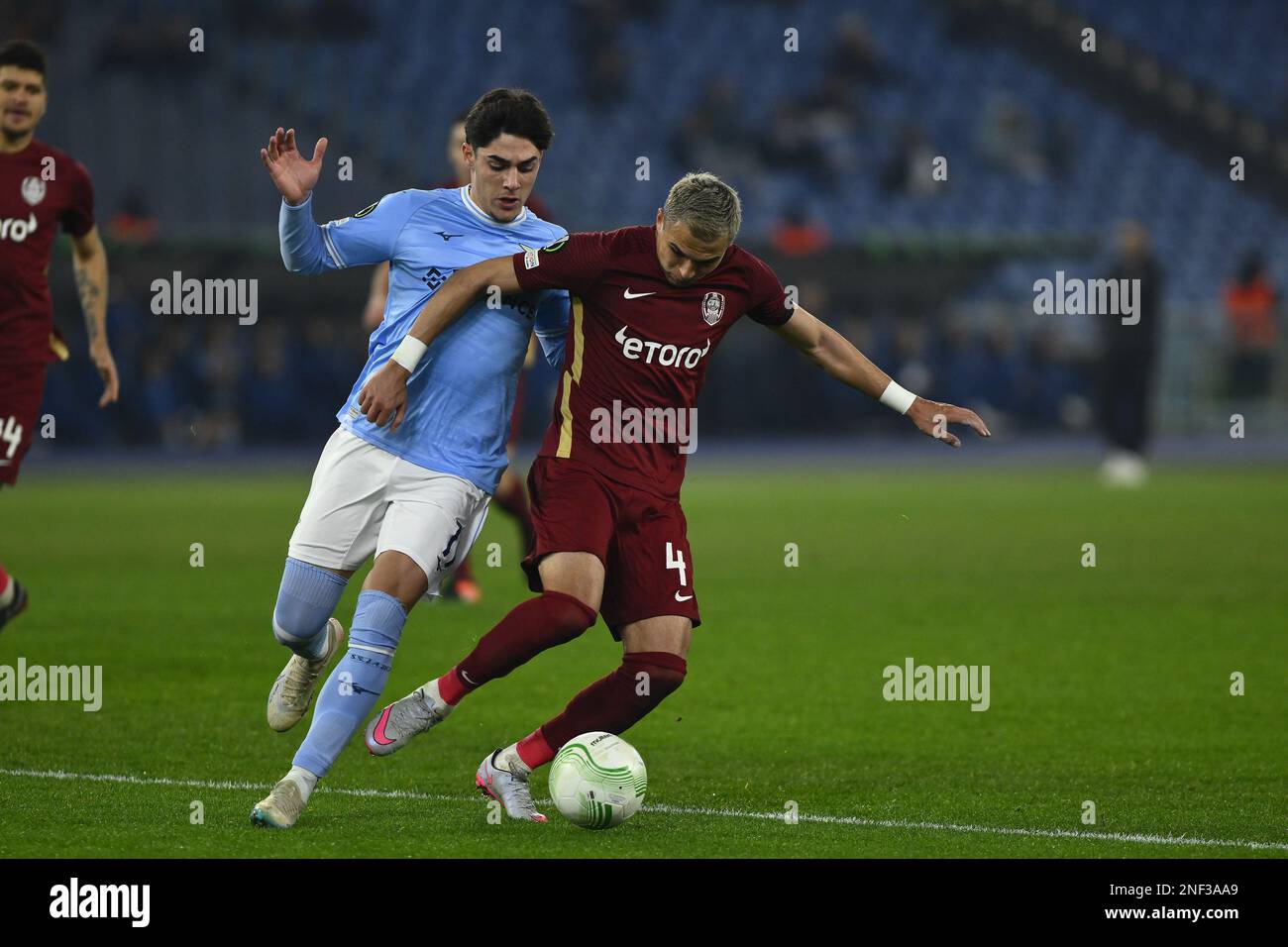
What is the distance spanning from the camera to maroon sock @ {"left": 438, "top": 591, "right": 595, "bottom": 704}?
5.94m

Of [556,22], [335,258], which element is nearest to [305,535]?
[335,258]

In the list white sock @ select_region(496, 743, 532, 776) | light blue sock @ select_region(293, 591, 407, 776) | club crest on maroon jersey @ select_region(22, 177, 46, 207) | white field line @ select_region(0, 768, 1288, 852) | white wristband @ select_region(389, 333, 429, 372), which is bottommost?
white field line @ select_region(0, 768, 1288, 852)

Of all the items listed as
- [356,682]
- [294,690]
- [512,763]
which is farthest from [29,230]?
[512,763]

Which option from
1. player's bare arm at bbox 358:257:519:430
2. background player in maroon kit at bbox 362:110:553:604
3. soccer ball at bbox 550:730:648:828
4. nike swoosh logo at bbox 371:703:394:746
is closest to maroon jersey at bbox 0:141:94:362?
background player in maroon kit at bbox 362:110:553:604

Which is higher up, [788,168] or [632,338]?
[788,168]

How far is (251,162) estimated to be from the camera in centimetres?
2852

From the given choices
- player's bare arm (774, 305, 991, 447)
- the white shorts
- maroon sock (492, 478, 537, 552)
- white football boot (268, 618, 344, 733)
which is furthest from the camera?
maroon sock (492, 478, 537, 552)

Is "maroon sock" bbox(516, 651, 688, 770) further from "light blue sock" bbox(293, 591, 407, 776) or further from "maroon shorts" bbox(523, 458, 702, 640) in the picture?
"light blue sock" bbox(293, 591, 407, 776)

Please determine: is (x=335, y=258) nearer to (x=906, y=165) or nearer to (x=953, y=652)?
(x=953, y=652)

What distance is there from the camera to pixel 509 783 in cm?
612

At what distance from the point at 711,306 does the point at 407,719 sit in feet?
5.28

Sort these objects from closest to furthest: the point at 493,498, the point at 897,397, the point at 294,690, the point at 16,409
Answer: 1. the point at 897,397
2. the point at 294,690
3. the point at 16,409
4. the point at 493,498

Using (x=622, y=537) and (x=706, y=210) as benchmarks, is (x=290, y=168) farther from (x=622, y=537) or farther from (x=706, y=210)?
(x=622, y=537)

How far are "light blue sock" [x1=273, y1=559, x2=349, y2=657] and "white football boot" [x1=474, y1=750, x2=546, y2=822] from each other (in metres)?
0.74
